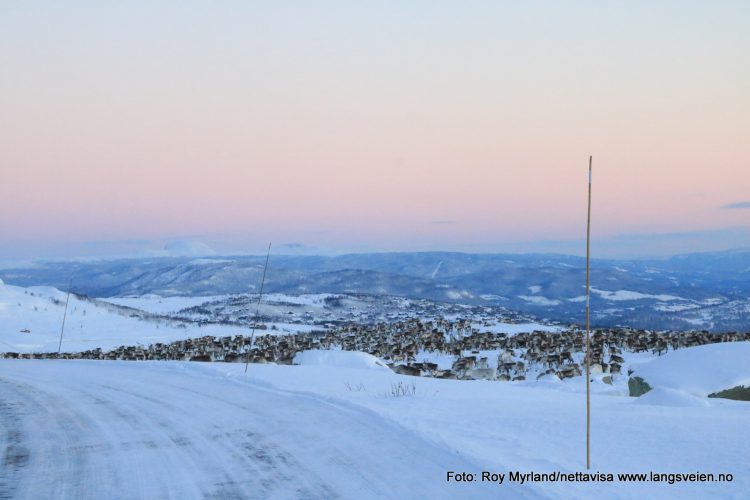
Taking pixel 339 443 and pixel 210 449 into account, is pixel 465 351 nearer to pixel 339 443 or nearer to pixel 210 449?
pixel 339 443

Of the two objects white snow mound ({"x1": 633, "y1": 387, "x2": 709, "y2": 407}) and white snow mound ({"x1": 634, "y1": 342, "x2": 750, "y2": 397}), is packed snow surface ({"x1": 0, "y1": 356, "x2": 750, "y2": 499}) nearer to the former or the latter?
white snow mound ({"x1": 633, "y1": 387, "x2": 709, "y2": 407})

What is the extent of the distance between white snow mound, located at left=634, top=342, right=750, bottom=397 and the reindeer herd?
4.20 meters

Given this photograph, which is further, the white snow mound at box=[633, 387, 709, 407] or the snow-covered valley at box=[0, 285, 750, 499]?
the white snow mound at box=[633, 387, 709, 407]

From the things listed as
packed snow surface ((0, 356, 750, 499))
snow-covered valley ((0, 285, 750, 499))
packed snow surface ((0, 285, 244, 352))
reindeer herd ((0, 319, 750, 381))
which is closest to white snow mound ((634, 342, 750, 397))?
snow-covered valley ((0, 285, 750, 499))

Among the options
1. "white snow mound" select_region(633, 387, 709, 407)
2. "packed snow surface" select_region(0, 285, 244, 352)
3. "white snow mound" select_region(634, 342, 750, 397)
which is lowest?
"packed snow surface" select_region(0, 285, 244, 352)

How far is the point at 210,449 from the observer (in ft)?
25.5

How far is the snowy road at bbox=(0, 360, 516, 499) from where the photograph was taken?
20.4 ft

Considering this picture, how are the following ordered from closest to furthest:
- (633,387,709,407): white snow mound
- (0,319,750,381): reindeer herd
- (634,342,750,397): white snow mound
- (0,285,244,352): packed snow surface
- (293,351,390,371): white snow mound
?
1. (633,387,709,407): white snow mound
2. (634,342,750,397): white snow mound
3. (293,351,390,371): white snow mound
4. (0,319,750,381): reindeer herd
5. (0,285,244,352): packed snow surface

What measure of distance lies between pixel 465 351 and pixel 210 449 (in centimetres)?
2321

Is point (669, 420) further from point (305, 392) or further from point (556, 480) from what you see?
point (305, 392)

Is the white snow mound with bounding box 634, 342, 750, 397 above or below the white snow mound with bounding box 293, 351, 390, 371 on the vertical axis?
above

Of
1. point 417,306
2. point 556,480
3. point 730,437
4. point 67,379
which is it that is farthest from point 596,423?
point 417,306

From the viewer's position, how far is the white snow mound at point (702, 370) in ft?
49.3

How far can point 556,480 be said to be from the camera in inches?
249
